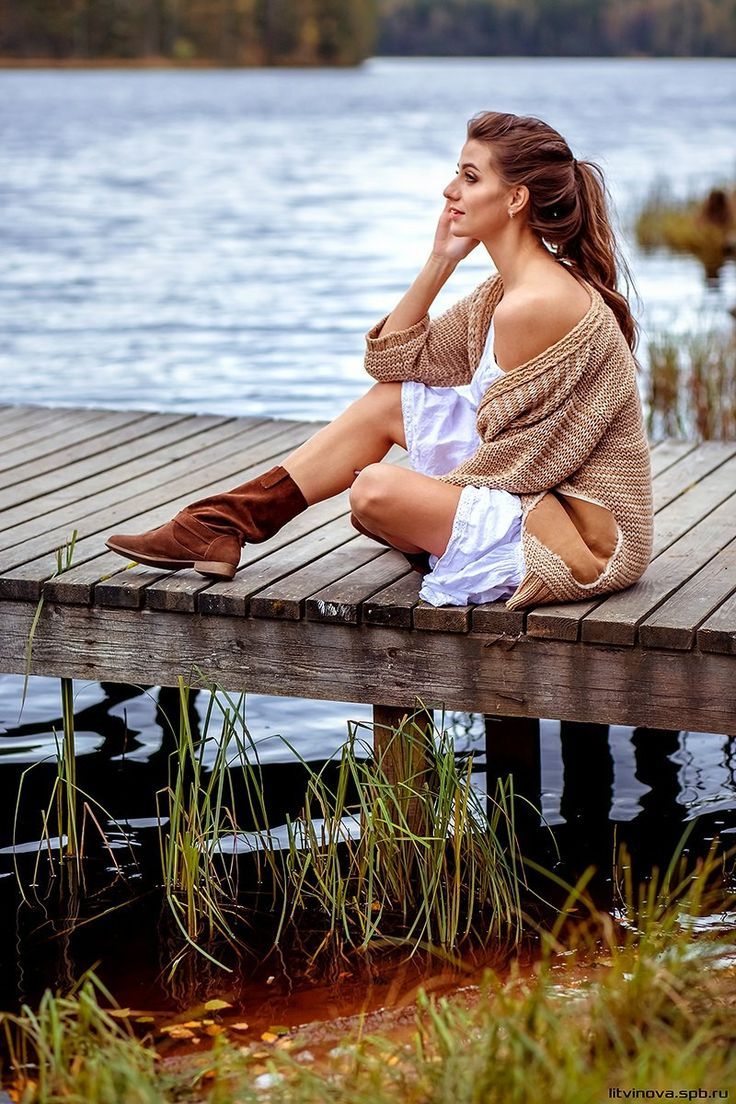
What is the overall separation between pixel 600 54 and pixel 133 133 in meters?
99.1

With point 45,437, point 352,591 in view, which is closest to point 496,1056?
point 352,591

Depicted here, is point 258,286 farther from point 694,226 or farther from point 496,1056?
point 496,1056

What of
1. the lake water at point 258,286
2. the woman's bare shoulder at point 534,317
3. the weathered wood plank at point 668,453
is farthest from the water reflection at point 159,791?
the woman's bare shoulder at point 534,317

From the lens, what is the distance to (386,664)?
3.72m

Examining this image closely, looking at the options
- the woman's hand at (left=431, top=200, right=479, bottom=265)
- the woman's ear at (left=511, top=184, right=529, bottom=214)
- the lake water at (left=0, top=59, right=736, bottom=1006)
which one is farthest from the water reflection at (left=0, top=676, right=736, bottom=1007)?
the woman's ear at (left=511, top=184, right=529, bottom=214)

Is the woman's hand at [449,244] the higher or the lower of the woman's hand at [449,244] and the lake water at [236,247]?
the lower

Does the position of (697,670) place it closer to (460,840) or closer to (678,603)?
(678,603)

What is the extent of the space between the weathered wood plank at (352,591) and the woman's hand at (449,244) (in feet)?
2.49

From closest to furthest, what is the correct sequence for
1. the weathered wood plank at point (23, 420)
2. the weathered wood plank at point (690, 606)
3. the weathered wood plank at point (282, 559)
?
the weathered wood plank at point (690, 606) → the weathered wood plank at point (282, 559) → the weathered wood plank at point (23, 420)

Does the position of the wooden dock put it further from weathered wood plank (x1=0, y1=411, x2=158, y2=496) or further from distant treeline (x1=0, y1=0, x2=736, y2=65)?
distant treeline (x1=0, y1=0, x2=736, y2=65)

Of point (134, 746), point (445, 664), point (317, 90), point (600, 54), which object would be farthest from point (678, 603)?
point (600, 54)

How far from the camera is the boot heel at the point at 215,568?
3816 mm

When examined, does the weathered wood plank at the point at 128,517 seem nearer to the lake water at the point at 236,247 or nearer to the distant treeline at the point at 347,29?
the lake water at the point at 236,247

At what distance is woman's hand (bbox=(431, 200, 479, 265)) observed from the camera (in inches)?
148
